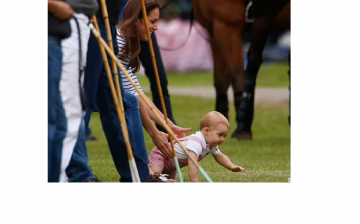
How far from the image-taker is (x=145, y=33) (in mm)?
4934

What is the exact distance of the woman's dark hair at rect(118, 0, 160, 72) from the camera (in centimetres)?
487

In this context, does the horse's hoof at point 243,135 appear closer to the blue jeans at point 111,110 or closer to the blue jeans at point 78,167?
the blue jeans at point 111,110

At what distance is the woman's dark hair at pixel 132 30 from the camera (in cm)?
487

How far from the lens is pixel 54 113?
13.1 ft

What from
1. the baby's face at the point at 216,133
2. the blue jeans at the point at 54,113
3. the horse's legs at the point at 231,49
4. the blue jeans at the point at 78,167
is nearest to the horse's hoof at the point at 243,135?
the horse's legs at the point at 231,49

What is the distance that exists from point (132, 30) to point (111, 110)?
70 centimetres

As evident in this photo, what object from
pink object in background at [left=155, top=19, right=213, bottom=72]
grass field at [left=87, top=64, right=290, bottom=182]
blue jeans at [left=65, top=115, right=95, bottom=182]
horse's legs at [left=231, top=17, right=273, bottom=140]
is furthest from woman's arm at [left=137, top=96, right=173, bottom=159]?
pink object in background at [left=155, top=19, right=213, bottom=72]

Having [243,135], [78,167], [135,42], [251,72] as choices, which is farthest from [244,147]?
[78,167]

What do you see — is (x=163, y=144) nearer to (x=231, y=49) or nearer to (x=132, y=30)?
(x=132, y=30)

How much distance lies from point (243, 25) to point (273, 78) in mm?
10381

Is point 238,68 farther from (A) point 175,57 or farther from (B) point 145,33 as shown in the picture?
(A) point 175,57

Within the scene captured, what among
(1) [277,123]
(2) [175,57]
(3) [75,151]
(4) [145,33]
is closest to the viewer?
(3) [75,151]

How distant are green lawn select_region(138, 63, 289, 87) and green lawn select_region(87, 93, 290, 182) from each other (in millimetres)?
3411

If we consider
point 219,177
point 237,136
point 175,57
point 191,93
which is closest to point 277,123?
point 237,136
